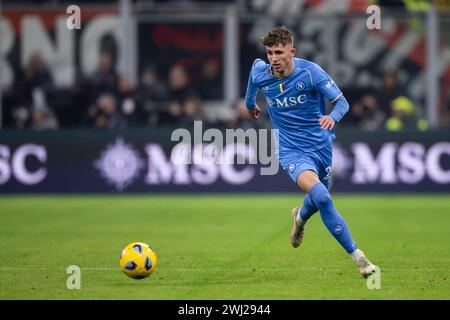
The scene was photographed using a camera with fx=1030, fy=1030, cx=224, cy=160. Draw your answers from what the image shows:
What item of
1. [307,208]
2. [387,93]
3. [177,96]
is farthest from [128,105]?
[307,208]

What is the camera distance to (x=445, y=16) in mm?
22672

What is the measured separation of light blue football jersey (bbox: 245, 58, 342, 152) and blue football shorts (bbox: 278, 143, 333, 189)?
0.06 metres

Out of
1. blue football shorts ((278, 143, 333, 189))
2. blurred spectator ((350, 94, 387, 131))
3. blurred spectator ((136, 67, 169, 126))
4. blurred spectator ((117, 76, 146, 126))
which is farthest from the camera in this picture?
blurred spectator ((350, 94, 387, 131))

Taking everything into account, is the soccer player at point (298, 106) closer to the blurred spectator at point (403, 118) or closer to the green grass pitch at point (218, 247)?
the green grass pitch at point (218, 247)

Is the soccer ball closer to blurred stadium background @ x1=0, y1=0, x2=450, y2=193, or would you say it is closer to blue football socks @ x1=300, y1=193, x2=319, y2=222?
blue football socks @ x1=300, y1=193, x2=319, y2=222

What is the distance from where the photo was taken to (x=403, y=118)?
71.4 feet

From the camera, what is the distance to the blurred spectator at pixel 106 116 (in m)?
21.6

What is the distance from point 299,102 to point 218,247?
298cm

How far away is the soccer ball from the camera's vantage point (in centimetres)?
988

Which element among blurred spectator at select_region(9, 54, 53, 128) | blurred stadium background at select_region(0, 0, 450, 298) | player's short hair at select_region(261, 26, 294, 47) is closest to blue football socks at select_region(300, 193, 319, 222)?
player's short hair at select_region(261, 26, 294, 47)

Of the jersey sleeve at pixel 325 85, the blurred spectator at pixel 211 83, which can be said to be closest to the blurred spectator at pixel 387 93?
the blurred spectator at pixel 211 83
